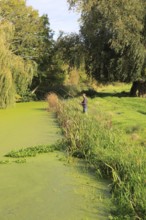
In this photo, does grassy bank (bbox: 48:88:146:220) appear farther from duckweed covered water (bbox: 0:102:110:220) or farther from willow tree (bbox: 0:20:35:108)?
willow tree (bbox: 0:20:35:108)

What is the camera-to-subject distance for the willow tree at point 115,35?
113ft

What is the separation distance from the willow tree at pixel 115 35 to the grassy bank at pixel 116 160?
62.4 ft

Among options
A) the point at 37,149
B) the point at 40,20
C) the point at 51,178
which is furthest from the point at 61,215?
the point at 40,20

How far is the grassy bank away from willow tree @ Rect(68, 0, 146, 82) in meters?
19.0

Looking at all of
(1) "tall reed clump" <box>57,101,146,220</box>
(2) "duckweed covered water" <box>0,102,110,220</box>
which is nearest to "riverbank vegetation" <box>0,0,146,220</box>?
(1) "tall reed clump" <box>57,101,146,220</box>

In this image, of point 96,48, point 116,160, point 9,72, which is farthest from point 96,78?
point 116,160

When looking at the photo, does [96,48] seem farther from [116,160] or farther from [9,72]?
[116,160]

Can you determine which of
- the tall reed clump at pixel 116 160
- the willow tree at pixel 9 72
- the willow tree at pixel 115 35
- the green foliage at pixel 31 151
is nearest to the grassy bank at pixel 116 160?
the tall reed clump at pixel 116 160

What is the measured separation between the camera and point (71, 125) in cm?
1658

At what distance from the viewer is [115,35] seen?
34969 mm

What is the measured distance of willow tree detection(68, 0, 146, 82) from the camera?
34.4 m

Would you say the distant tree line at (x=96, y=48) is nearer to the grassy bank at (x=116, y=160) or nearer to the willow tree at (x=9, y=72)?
the willow tree at (x=9, y=72)

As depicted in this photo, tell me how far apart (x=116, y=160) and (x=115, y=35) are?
2580 cm

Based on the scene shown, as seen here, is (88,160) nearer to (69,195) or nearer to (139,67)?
(69,195)
